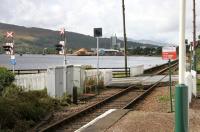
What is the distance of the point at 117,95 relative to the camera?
25.3 meters

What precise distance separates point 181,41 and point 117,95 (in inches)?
662

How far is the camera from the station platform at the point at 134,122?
1345cm

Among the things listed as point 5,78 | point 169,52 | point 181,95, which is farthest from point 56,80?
point 181,95

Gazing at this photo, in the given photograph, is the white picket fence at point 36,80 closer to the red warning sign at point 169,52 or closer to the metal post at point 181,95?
the red warning sign at point 169,52

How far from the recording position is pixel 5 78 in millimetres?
19531

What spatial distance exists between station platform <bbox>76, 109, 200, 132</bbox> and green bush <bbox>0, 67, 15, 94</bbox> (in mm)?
4898

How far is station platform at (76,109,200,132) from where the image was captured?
530 inches

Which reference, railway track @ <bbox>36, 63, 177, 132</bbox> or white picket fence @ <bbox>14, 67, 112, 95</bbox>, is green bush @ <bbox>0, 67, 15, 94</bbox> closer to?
white picket fence @ <bbox>14, 67, 112, 95</bbox>

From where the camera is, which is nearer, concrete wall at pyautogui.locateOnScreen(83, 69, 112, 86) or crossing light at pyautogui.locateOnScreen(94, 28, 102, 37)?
crossing light at pyautogui.locateOnScreen(94, 28, 102, 37)

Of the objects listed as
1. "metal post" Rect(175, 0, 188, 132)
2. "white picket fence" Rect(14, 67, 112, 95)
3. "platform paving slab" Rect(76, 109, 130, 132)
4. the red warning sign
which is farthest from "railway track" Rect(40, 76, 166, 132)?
"metal post" Rect(175, 0, 188, 132)

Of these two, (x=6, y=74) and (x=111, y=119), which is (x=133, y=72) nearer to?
(x=6, y=74)

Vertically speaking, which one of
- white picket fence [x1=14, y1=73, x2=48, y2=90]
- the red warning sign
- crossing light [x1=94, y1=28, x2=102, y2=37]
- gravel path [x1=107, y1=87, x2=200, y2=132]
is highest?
crossing light [x1=94, y1=28, x2=102, y2=37]

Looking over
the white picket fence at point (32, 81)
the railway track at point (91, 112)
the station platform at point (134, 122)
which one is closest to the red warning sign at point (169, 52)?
the station platform at point (134, 122)

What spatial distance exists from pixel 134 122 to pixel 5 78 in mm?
7092
